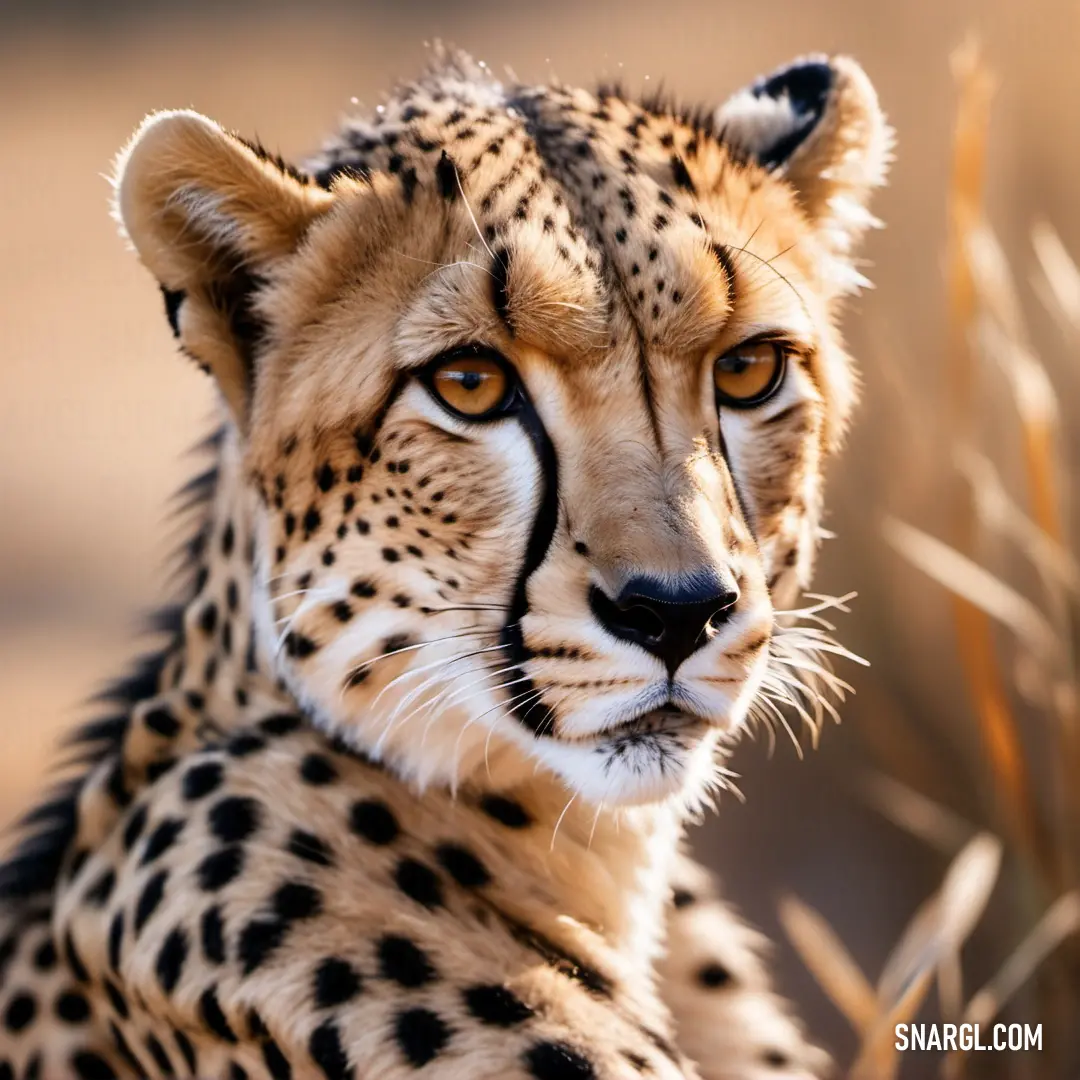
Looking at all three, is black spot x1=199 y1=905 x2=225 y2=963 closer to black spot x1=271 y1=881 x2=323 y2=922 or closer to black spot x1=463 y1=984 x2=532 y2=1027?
black spot x1=271 y1=881 x2=323 y2=922

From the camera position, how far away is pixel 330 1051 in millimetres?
1422

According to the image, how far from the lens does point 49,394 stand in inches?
184

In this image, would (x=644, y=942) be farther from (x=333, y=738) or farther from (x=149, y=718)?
(x=149, y=718)

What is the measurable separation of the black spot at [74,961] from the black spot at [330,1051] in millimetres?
301

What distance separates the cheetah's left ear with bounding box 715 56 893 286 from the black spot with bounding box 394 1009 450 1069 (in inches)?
37.3

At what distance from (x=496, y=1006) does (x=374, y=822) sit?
0.22 metres

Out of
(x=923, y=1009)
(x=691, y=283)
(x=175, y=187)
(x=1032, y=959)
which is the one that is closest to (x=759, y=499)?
(x=691, y=283)

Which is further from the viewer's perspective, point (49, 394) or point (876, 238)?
point (49, 394)

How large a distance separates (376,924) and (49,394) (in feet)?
11.5

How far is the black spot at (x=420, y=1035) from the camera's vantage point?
4.62ft

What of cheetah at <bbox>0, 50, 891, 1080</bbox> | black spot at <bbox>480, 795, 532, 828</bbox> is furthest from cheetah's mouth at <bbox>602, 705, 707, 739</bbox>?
black spot at <bbox>480, 795, 532, 828</bbox>

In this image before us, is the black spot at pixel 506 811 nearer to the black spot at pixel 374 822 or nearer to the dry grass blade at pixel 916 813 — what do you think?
the black spot at pixel 374 822

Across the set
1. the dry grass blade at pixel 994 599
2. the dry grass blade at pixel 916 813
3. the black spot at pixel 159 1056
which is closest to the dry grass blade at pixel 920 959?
the dry grass blade at pixel 994 599

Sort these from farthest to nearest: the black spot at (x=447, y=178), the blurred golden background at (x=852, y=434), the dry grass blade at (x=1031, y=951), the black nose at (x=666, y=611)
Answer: the blurred golden background at (x=852, y=434), the dry grass blade at (x=1031, y=951), the black spot at (x=447, y=178), the black nose at (x=666, y=611)
